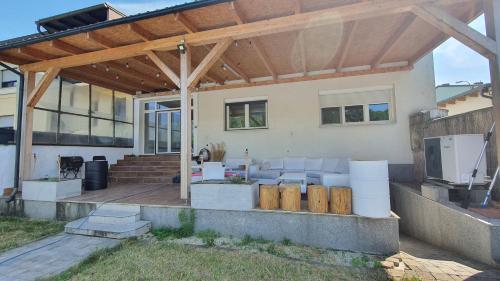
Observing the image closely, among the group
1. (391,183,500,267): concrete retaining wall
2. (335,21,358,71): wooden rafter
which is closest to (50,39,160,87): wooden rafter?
(335,21,358,71): wooden rafter

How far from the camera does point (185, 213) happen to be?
13.8ft

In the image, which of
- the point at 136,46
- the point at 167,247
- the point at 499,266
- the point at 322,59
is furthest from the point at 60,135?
the point at 499,266

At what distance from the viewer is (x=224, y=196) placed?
13.3 feet

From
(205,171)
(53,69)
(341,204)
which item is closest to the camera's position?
(341,204)

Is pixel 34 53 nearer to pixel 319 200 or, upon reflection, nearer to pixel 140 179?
pixel 140 179

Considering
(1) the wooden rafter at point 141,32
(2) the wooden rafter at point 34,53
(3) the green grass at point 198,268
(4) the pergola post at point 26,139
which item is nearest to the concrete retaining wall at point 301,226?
(3) the green grass at point 198,268

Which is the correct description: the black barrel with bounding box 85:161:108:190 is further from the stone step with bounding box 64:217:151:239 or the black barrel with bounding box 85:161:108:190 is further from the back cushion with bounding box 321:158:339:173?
the back cushion with bounding box 321:158:339:173

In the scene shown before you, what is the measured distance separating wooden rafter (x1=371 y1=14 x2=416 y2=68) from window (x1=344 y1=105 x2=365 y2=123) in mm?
1158

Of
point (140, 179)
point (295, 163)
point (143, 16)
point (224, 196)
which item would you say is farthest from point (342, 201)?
point (140, 179)

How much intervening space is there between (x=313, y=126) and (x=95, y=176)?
5941 millimetres

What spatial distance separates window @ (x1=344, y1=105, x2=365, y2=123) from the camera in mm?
6988

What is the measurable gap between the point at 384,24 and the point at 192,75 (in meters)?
3.62

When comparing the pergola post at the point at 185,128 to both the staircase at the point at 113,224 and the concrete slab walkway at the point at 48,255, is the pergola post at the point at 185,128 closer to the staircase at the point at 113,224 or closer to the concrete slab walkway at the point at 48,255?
the staircase at the point at 113,224

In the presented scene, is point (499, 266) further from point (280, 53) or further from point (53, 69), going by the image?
point (53, 69)
